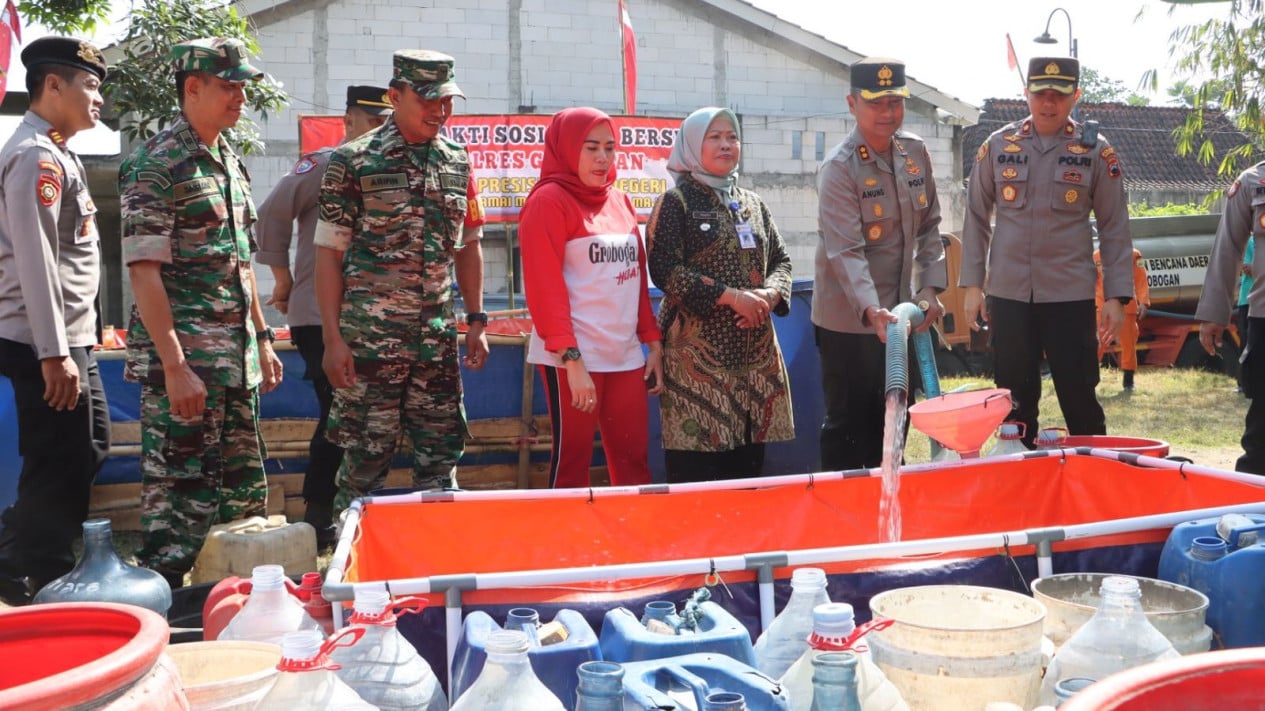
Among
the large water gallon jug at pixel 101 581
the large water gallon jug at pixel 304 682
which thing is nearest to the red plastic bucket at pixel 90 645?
the large water gallon jug at pixel 304 682

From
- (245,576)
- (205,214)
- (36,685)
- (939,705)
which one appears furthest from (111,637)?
(205,214)

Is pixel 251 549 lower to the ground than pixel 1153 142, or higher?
lower

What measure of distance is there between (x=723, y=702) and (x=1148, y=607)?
1.28 metres

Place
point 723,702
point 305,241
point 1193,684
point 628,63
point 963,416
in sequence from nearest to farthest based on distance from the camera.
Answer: point 1193,684 → point 723,702 → point 963,416 → point 305,241 → point 628,63

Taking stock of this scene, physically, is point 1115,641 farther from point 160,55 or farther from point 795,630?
point 160,55

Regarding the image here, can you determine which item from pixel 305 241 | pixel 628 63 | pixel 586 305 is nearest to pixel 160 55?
pixel 305 241

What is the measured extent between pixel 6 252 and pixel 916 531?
10.2 ft

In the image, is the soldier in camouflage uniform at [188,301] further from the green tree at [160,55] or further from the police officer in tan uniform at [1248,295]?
the green tree at [160,55]

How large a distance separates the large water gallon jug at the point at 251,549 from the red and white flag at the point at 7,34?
4.23 metres

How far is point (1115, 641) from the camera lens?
1795mm

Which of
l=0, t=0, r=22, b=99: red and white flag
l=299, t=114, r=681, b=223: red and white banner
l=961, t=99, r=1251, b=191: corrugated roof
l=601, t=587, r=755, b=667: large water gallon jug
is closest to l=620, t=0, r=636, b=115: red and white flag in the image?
l=299, t=114, r=681, b=223: red and white banner

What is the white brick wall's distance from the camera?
14.8 metres

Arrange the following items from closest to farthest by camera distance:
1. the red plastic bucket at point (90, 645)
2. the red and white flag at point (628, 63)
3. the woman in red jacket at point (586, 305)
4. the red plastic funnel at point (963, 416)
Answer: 1. the red plastic bucket at point (90, 645)
2. the red plastic funnel at point (963, 416)
3. the woman in red jacket at point (586, 305)
4. the red and white flag at point (628, 63)

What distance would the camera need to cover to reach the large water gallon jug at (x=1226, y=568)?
220cm
